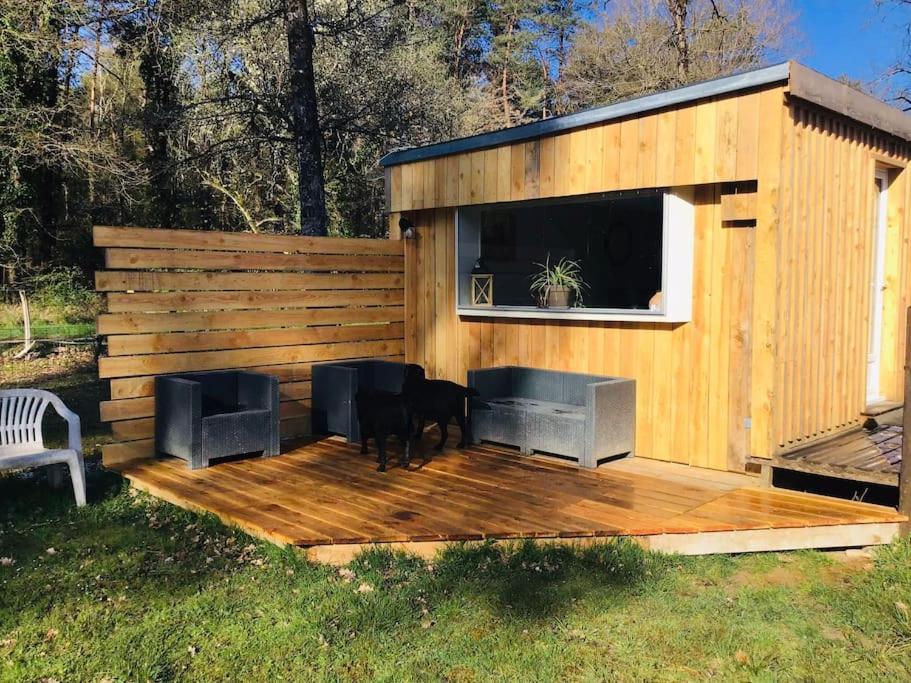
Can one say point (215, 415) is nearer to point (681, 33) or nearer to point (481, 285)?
point (481, 285)

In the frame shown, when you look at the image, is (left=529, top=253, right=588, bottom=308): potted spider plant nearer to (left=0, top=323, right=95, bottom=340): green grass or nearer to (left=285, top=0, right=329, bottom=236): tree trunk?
(left=285, top=0, right=329, bottom=236): tree trunk

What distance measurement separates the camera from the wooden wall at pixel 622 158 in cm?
427

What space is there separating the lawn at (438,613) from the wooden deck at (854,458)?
437mm

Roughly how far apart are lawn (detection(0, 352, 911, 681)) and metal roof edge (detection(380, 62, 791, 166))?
2.63 metres

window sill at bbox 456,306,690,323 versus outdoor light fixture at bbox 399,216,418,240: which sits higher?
outdoor light fixture at bbox 399,216,418,240

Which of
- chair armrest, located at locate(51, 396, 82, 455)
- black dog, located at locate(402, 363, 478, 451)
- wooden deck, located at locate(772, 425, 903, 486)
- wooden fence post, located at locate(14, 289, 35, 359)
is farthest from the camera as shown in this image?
wooden fence post, located at locate(14, 289, 35, 359)

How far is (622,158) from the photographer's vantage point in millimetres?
4902

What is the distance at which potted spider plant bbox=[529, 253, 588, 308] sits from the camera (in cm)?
552

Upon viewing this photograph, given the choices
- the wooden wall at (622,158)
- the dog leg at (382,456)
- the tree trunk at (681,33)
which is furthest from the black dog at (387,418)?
the tree trunk at (681,33)

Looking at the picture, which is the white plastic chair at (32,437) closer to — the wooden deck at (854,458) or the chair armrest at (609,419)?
the chair armrest at (609,419)

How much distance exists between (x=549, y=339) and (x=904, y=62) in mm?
9968

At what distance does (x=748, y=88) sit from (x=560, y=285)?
1935mm

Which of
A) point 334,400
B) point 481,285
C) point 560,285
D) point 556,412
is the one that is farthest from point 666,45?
point 334,400

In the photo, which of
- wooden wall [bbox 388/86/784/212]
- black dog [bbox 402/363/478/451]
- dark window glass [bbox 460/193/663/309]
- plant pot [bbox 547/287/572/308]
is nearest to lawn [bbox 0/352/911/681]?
black dog [bbox 402/363/478/451]
